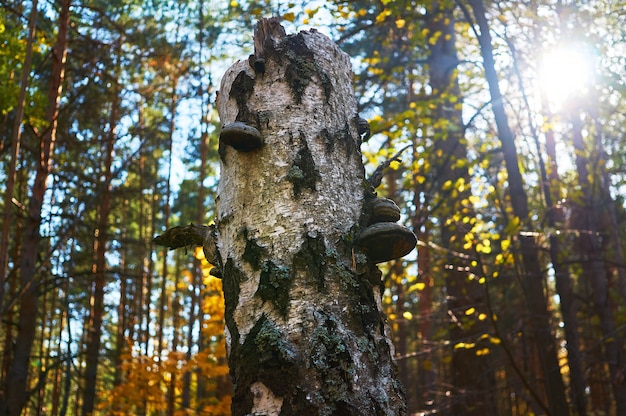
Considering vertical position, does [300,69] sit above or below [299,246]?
above

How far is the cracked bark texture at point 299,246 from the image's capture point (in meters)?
1.31

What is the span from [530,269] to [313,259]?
3.97m

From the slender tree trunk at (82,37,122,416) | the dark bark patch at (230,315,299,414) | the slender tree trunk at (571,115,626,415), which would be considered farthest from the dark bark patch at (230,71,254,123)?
the slender tree trunk at (82,37,122,416)

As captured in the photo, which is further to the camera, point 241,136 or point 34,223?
point 34,223

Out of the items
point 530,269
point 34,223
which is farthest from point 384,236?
point 34,223

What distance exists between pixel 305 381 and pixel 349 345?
0.44ft

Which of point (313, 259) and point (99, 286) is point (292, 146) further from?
point (99, 286)

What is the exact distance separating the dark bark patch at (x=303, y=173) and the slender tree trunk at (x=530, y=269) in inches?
135

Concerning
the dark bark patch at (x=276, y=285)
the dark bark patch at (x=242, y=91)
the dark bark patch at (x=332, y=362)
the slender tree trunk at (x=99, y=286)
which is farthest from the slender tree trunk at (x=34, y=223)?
the dark bark patch at (x=332, y=362)

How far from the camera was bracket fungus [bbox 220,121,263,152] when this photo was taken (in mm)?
1612

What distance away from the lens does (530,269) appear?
491 centimetres

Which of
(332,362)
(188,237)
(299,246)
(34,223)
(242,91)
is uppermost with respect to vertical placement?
(34,223)

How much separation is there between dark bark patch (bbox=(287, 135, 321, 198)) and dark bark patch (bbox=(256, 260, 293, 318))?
8.9 inches

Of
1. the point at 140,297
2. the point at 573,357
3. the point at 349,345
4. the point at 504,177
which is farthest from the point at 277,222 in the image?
the point at 140,297
